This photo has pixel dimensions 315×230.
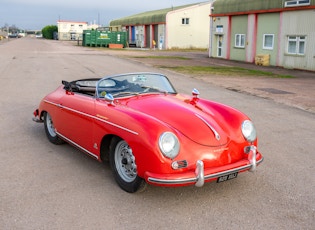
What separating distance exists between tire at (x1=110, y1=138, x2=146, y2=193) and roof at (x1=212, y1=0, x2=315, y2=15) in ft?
65.9

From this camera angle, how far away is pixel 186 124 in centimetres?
418

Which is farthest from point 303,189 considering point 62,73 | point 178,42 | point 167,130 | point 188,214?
point 178,42

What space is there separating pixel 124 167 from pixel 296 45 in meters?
20.6

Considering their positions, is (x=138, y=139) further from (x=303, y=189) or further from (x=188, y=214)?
(x=303, y=189)

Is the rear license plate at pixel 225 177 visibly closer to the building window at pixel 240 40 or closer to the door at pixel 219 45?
the building window at pixel 240 40

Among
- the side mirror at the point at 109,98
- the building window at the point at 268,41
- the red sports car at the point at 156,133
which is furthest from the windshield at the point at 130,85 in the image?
A: the building window at the point at 268,41

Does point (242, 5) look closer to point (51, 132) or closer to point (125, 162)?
point (51, 132)

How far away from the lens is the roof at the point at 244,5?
23948 millimetres

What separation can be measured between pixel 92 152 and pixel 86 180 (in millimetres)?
386

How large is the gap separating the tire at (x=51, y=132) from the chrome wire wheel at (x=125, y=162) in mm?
1945

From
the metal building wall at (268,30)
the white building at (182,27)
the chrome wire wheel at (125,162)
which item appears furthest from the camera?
the white building at (182,27)

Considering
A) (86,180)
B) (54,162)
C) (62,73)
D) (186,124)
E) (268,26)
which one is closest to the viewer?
(186,124)

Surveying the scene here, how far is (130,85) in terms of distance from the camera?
5199 mm

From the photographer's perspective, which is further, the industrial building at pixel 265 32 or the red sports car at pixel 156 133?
the industrial building at pixel 265 32
